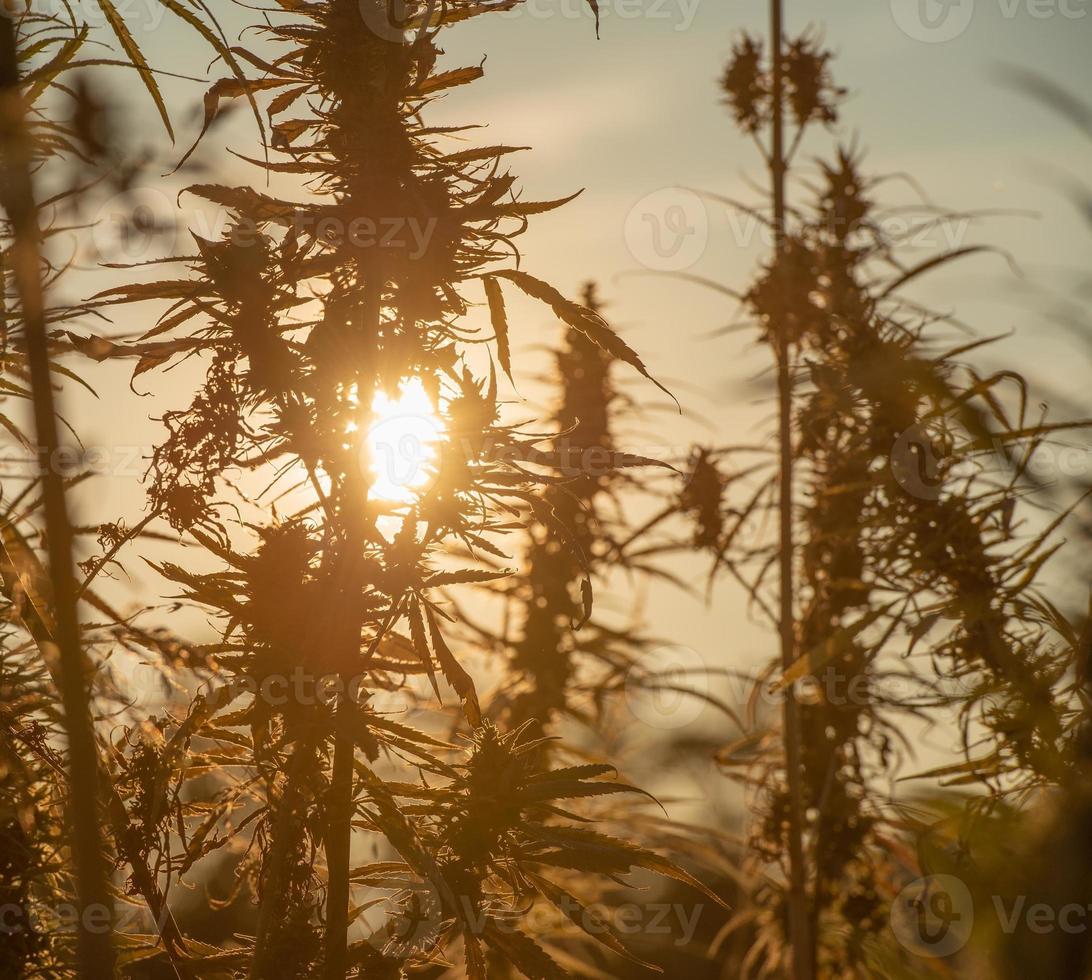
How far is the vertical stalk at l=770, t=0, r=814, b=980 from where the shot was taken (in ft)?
14.4

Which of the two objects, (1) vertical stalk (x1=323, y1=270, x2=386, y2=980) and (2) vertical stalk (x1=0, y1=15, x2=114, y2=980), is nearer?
(2) vertical stalk (x1=0, y1=15, x2=114, y2=980)

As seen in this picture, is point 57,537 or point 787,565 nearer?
point 57,537

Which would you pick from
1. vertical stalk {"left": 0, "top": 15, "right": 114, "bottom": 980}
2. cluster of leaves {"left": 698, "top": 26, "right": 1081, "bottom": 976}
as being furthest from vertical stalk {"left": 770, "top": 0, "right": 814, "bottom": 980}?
vertical stalk {"left": 0, "top": 15, "right": 114, "bottom": 980}

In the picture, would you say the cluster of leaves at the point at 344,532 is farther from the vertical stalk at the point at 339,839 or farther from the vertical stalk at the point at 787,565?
the vertical stalk at the point at 787,565

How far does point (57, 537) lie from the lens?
1.19 m

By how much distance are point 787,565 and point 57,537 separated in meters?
3.89

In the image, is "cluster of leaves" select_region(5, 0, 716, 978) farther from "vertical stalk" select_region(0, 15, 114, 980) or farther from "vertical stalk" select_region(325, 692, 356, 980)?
"vertical stalk" select_region(0, 15, 114, 980)

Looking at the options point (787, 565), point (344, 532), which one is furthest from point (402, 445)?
point (787, 565)

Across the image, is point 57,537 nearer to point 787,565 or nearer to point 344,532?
point 344,532

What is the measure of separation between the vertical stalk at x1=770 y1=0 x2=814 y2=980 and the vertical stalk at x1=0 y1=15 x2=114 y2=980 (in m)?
3.62

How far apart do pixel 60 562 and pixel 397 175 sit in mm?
1702

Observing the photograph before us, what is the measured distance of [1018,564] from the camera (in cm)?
368

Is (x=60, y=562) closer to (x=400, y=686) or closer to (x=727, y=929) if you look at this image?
(x=400, y=686)

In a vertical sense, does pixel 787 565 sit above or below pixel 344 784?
above
